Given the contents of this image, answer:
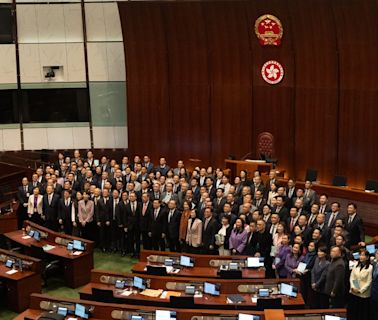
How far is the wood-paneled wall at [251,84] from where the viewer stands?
48.3 ft

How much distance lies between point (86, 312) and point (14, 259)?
281cm

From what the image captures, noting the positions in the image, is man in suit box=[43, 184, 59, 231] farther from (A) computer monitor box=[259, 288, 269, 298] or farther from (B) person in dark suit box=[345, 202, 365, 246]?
(B) person in dark suit box=[345, 202, 365, 246]

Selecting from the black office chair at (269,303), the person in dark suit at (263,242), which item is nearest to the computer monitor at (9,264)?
the person in dark suit at (263,242)

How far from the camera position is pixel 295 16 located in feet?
49.8

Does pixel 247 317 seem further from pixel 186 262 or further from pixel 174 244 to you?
pixel 174 244

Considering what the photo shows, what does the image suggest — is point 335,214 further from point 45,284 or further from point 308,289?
point 45,284

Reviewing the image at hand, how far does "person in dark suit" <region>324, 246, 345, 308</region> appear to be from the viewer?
360 inches

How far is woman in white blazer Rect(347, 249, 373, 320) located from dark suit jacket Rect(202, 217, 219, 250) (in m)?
3.05

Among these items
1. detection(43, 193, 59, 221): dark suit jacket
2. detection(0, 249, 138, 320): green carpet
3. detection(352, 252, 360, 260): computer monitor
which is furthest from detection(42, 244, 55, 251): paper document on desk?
detection(352, 252, 360, 260): computer monitor

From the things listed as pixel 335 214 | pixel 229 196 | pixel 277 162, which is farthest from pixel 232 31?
pixel 335 214

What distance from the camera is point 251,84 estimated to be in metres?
16.6

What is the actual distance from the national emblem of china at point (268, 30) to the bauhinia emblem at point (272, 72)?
53cm

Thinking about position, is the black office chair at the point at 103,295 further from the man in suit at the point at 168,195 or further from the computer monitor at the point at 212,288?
the man in suit at the point at 168,195

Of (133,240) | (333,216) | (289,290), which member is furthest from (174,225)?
(289,290)
